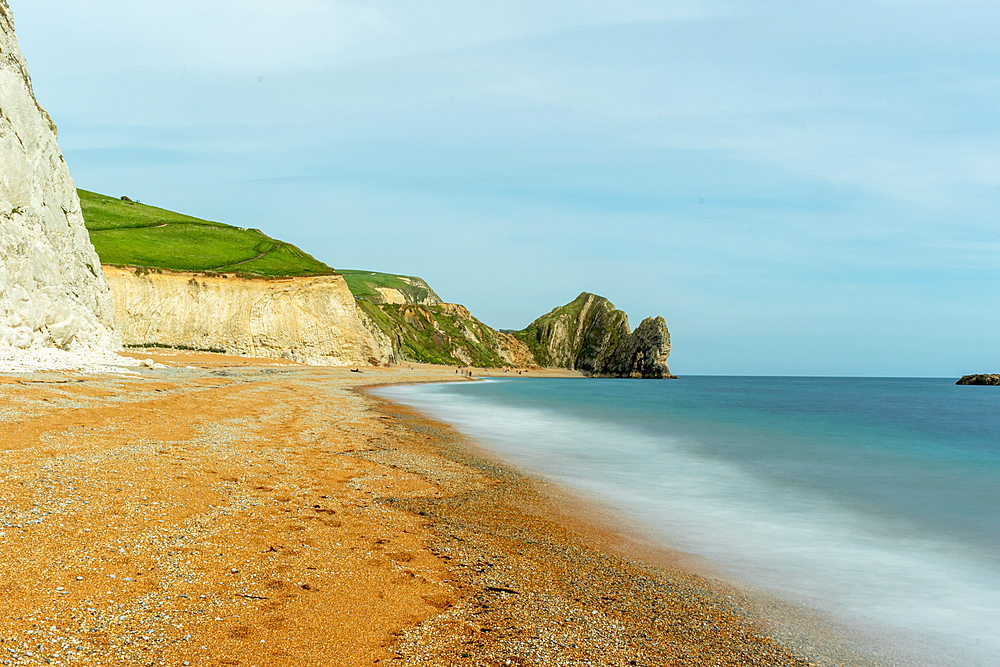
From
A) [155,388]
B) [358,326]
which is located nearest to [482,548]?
[155,388]

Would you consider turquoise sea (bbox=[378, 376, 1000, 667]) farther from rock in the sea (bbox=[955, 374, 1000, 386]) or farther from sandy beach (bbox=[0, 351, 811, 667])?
rock in the sea (bbox=[955, 374, 1000, 386])

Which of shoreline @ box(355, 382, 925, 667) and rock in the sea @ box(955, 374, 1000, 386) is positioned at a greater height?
rock in the sea @ box(955, 374, 1000, 386)

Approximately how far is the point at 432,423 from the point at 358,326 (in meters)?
58.0

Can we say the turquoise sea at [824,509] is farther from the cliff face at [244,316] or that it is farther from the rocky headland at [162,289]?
the cliff face at [244,316]

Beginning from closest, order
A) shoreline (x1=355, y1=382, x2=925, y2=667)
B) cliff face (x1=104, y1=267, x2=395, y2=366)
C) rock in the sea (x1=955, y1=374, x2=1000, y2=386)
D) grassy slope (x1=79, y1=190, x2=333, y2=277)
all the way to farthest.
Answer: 1. shoreline (x1=355, y1=382, x2=925, y2=667)
2. cliff face (x1=104, y1=267, x2=395, y2=366)
3. grassy slope (x1=79, y1=190, x2=333, y2=277)
4. rock in the sea (x1=955, y1=374, x2=1000, y2=386)

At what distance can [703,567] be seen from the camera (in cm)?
731

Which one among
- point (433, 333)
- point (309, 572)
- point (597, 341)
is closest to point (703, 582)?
point (309, 572)

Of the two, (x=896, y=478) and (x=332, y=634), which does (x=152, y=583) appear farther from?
(x=896, y=478)

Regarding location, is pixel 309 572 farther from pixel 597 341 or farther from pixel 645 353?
pixel 597 341

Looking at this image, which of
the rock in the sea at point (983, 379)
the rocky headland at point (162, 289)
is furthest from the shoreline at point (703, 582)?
the rock in the sea at point (983, 379)

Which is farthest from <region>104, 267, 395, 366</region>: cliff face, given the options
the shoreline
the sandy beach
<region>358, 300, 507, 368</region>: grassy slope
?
the shoreline

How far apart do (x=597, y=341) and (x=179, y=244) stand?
12198 cm

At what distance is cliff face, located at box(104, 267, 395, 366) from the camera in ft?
192

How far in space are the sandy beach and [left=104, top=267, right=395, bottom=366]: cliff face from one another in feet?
182
